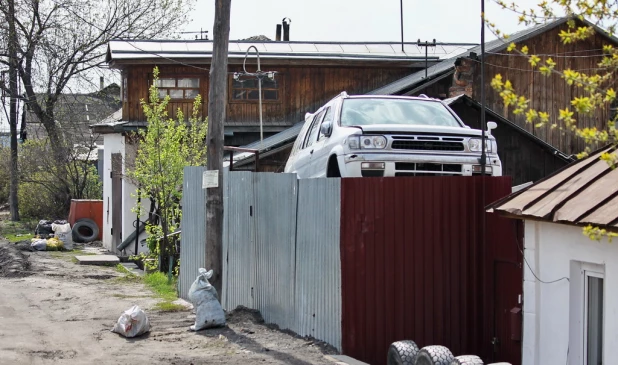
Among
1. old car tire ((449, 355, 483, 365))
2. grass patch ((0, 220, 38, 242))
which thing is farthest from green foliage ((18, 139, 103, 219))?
old car tire ((449, 355, 483, 365))

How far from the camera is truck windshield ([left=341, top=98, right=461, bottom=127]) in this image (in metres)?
12.0

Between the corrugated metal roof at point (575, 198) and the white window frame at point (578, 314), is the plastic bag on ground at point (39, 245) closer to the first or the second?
the corrugated metal roof at point (575, 198)

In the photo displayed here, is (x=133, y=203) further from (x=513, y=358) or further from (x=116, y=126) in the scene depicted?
(x=513, y=358)

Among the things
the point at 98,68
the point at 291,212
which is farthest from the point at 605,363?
the point at 98,68

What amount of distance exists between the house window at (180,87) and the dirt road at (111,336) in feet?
38.3

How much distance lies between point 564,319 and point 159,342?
5081mm

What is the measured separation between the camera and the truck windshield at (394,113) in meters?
12.0

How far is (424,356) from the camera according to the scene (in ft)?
28.4

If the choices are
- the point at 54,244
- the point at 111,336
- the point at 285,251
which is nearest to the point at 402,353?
the point at 285,251

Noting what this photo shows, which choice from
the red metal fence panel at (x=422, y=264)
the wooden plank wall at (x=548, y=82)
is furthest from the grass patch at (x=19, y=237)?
the red metal fence panel at (x=422, y=264)

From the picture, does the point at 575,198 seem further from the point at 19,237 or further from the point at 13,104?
the point at 13,104

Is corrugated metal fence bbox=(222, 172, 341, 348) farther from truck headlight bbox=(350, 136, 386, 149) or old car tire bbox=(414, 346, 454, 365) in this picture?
old car tire bbox=(414, 346, 454, 365)

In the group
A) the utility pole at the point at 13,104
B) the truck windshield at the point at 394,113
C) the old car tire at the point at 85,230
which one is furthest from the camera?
the utility pole at the point at 13,104

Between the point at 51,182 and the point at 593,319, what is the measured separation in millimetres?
33197
